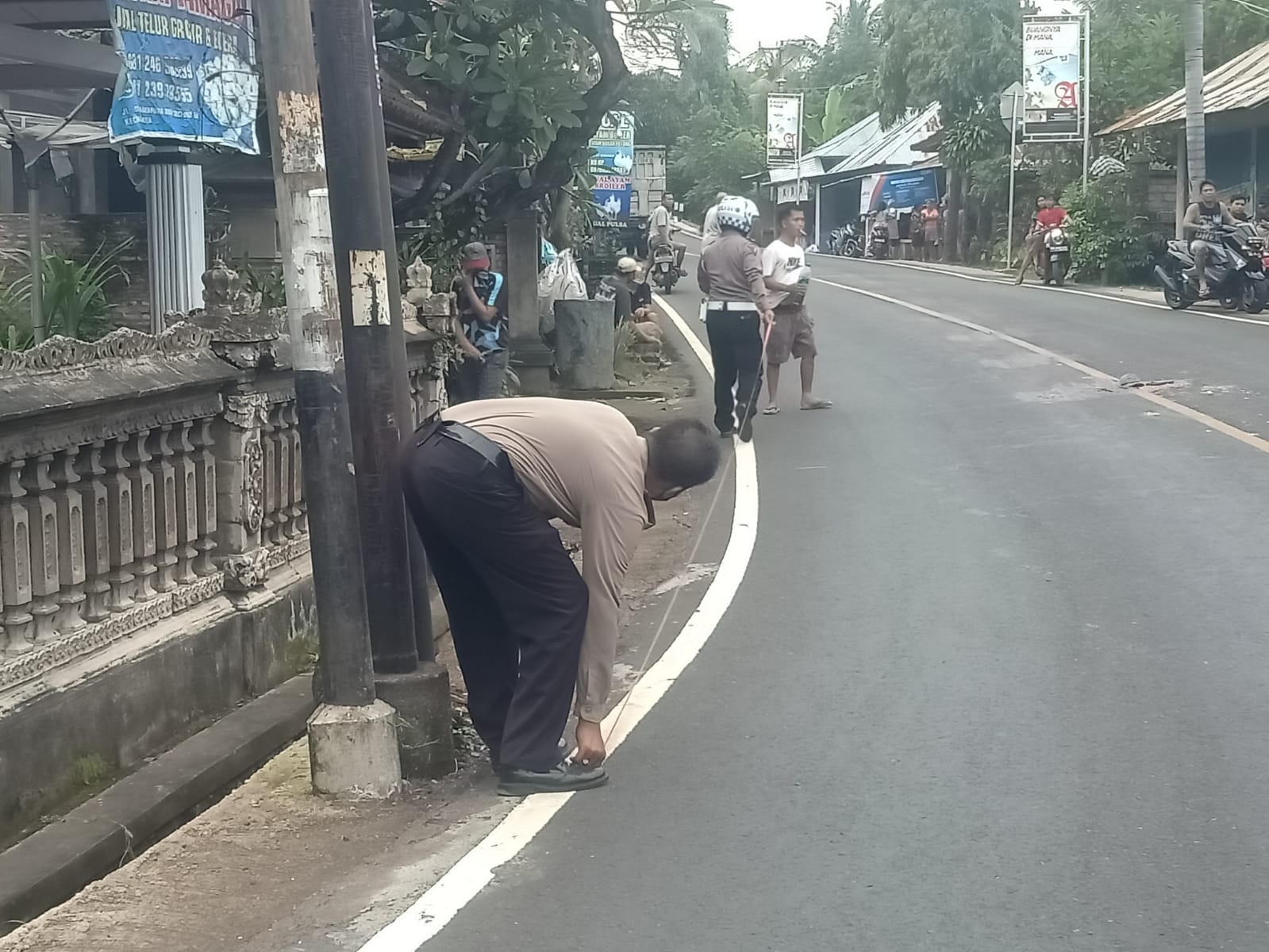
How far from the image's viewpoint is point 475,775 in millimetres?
5648

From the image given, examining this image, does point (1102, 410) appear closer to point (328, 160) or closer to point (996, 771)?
point (996, 771)

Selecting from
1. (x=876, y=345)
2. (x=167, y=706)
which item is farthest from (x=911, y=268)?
(x=167, y=706)

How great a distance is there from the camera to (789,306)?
13.7 metres

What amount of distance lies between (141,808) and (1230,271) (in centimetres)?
1823

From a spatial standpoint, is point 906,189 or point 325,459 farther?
point 906,189

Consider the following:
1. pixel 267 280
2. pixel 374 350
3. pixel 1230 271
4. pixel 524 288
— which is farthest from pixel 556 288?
pixel 374 350

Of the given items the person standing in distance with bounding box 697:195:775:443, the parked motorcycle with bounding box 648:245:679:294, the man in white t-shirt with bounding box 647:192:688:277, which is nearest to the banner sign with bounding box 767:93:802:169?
the man in white t-shirt with bounding box 647:192:688:277

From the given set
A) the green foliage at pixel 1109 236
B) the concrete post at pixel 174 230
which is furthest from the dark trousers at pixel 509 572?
the green foliage at pixel 1109 236

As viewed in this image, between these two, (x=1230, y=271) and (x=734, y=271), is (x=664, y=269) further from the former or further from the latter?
(x=734, y=271)

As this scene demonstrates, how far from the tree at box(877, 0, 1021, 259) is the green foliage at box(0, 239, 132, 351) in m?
34.3

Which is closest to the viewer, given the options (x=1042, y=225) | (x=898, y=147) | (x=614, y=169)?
(x=1042, y=225)

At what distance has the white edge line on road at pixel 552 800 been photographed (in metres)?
4.29

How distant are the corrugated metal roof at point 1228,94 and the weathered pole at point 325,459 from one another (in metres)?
22.6

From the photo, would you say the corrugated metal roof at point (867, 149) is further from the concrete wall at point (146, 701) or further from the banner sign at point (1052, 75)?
the concrete wall at point (146, 701)
